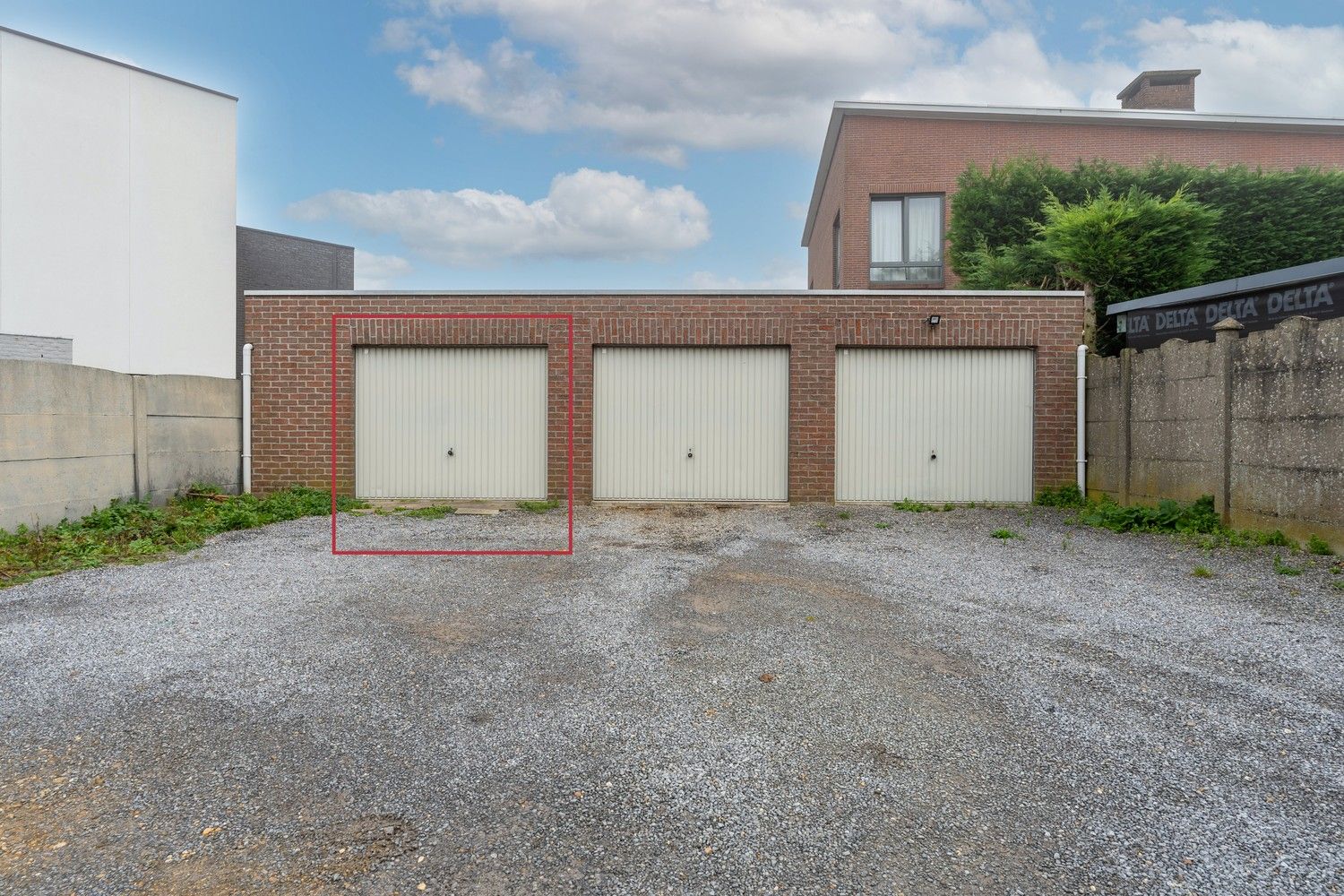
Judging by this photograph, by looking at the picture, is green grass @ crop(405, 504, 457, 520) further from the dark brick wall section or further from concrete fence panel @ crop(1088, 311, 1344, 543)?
the dark brick wall section

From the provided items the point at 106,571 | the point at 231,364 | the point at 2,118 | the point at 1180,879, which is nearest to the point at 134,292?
the point at 231,364

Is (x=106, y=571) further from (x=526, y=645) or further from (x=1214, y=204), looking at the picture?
(x=1214, y=204)

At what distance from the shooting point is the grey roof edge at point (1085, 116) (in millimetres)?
16562

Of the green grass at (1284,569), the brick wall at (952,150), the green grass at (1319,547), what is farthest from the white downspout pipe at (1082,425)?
the brick wall at (952,150)

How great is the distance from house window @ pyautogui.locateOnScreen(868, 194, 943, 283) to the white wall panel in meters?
7.17

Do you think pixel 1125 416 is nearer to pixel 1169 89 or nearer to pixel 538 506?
pixel 538 506

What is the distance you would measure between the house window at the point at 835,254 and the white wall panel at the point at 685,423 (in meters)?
7.94

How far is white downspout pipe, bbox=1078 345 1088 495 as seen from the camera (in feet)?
34.3

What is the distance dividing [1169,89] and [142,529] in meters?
22.7

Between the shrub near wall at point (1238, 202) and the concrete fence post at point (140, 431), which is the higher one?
the shrub near wall at point (1238, 202)

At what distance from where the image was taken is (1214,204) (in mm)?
13375

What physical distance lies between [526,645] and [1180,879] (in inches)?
130

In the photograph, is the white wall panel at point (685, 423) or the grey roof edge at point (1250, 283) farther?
the white wall panel at point (685, 423)

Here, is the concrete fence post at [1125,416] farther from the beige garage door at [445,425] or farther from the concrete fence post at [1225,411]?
the beige garage door at [445,425]
